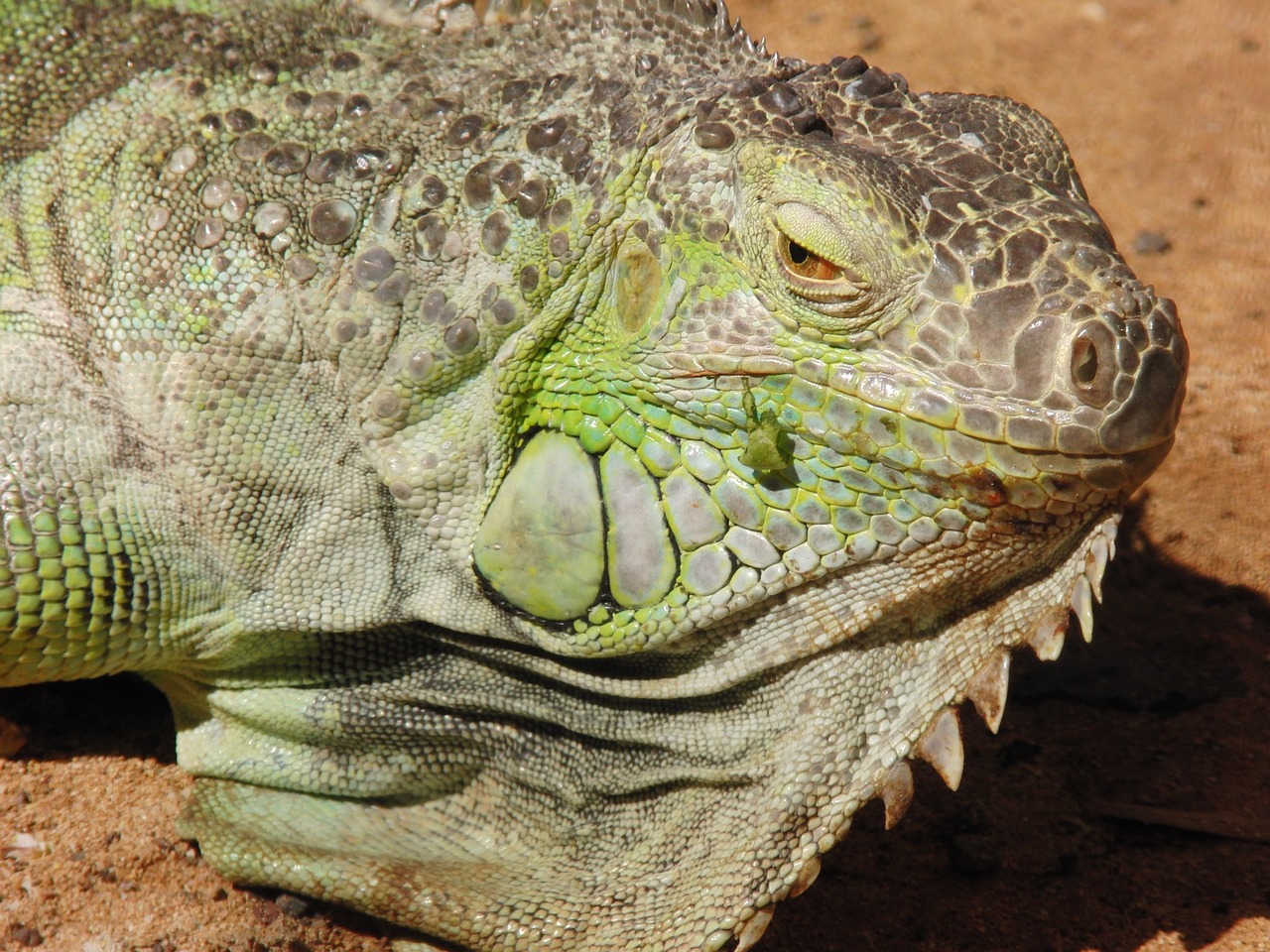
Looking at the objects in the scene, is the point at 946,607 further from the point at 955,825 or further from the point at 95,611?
the point at 95,611

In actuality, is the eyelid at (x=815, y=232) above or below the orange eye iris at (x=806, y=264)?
above

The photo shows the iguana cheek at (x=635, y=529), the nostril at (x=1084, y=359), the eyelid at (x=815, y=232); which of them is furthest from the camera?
the iguana cheek at (x=635, y=529)

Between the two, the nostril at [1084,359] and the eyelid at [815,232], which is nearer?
the nostril at [1084,359]

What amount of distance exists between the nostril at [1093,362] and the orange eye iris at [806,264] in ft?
1.80

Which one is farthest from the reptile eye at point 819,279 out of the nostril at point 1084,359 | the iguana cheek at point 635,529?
the iguana cheek at point 635,529

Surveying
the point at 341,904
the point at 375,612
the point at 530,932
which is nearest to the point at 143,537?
the point at 375,612

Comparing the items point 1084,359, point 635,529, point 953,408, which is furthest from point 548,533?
point 1084,359

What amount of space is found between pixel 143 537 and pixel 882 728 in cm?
209

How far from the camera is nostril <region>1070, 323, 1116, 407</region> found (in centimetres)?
275

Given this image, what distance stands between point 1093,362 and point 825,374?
590mm

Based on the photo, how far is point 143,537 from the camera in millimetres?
3529

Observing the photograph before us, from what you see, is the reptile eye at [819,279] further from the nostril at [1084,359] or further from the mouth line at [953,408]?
the nostril at [1084,359]

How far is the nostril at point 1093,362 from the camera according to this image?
2752mm

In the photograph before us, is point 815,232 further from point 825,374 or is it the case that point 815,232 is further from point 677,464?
point 677,464
